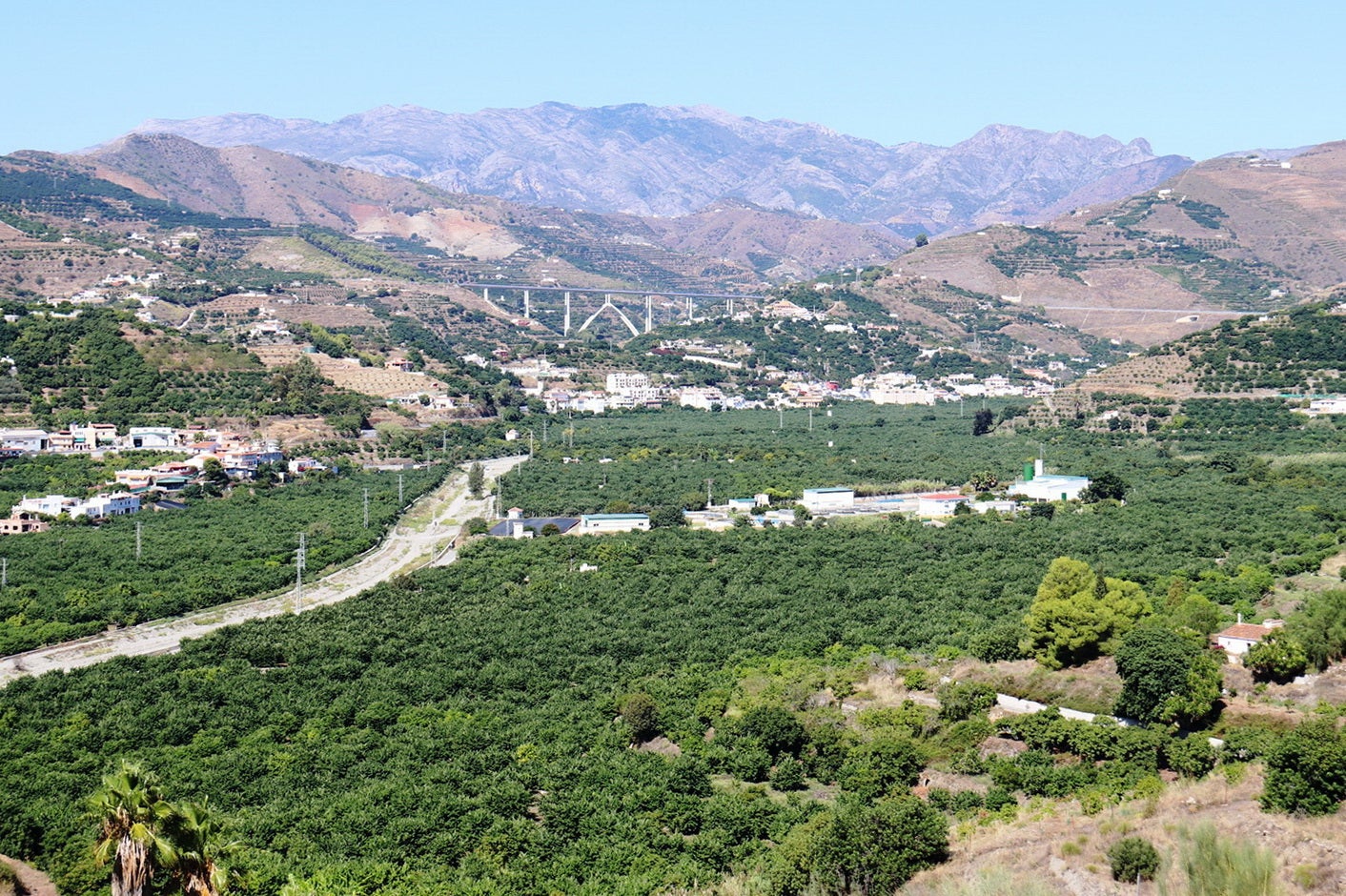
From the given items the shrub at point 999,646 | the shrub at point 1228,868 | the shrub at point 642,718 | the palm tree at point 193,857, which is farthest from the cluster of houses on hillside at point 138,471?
the shrub at point 1228,868

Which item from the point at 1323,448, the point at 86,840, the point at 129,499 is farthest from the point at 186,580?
the point at 1323,448

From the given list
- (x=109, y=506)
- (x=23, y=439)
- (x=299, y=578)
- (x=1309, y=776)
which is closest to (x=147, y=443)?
(x=23, y=439)

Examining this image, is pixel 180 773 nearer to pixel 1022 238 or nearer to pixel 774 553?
pixel 774 553

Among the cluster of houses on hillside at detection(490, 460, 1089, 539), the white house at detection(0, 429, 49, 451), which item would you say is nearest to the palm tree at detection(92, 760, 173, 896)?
the cluster of houses on hillside at detection(490, 460, 1089, 539)

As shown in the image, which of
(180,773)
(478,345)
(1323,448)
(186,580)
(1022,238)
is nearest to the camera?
(180,773)

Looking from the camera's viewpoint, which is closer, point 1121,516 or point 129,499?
point 1121,516

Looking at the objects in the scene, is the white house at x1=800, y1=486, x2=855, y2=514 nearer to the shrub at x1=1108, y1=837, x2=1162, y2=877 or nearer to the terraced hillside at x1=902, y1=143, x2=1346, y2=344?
the shrub at x1=1108, y1=837, x2=1162, y2=877

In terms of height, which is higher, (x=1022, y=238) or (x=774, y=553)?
(x=1022, y=238)
